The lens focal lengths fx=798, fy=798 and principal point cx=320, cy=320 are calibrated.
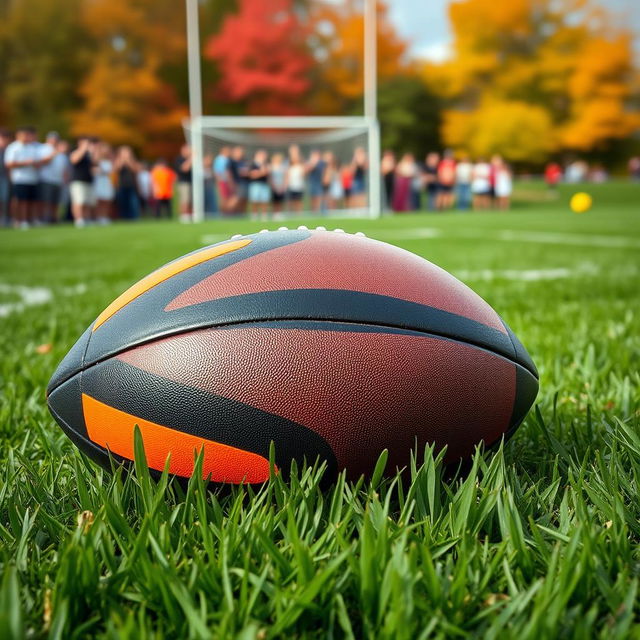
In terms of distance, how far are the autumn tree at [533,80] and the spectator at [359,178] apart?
17993 millimetres

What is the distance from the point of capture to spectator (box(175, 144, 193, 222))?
19938 millimetres

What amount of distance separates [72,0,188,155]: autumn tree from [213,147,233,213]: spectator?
16039 mm

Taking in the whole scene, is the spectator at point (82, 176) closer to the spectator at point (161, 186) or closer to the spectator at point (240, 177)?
the spectator at point (240, 177)

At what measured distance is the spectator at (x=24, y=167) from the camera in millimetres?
13812

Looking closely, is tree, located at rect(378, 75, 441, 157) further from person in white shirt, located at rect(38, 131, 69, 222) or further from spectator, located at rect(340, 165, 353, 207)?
person in white shirt, located at rect(38, 131, 69, 222)

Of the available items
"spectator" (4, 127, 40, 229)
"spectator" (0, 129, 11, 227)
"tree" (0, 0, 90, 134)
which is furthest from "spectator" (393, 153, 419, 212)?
"tree" (0, 0, 90, 134)

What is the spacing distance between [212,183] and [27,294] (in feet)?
53.4

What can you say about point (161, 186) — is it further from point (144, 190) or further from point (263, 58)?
point (263, 58)

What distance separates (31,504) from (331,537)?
621 millimetres

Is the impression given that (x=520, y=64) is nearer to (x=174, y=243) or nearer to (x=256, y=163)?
(x=256, y=163)

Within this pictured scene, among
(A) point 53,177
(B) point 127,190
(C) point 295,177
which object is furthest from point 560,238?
(B) point 127,190

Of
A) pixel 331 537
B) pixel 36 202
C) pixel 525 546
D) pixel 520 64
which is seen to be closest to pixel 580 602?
pixel 525 546

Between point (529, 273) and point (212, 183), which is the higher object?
point (212, 183)

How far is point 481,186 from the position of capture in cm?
2595
